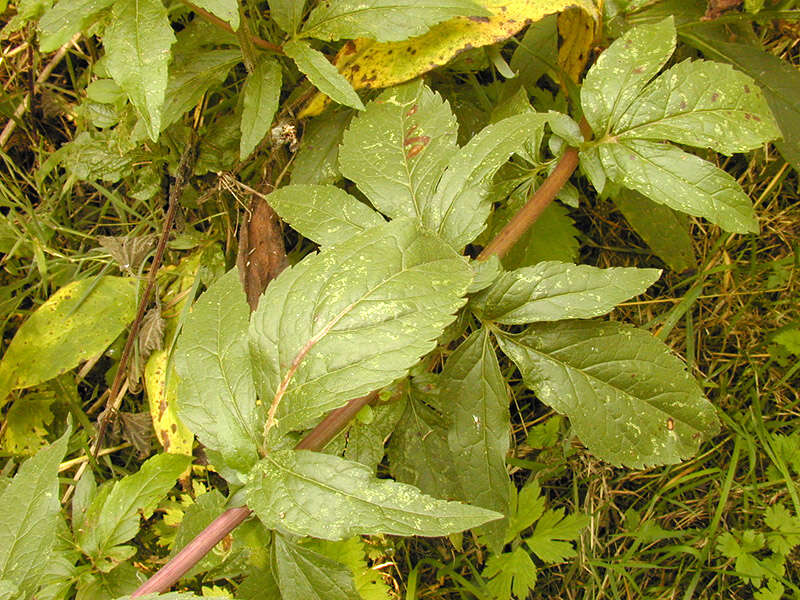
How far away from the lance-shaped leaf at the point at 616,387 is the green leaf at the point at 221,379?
2.00 feet

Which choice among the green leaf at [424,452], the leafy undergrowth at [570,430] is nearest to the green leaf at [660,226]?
the leafy undergrowth at [570,430]

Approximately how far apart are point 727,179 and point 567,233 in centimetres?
68

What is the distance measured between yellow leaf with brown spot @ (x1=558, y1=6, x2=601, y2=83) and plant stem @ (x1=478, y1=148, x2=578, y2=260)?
37cm

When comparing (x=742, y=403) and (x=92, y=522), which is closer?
(x=92, y=522)

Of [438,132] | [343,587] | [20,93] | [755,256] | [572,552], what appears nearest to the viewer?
[343,587]

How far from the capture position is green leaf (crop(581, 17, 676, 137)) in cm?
160

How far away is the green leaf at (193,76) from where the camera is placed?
6.08 feet

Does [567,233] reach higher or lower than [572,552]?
higher

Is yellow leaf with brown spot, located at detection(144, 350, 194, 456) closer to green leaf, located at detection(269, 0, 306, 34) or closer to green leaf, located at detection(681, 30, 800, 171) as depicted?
green leaf, located at detection(269, 0, 306, 34)

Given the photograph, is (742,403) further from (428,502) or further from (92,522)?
(92,522)

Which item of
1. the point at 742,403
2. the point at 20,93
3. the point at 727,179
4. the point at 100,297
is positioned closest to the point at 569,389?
the point at 727,179

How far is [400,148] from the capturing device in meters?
1.70

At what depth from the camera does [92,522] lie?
1761mm

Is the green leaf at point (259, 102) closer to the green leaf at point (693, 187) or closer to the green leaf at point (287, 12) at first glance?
the green leaf at point (287, 12)
